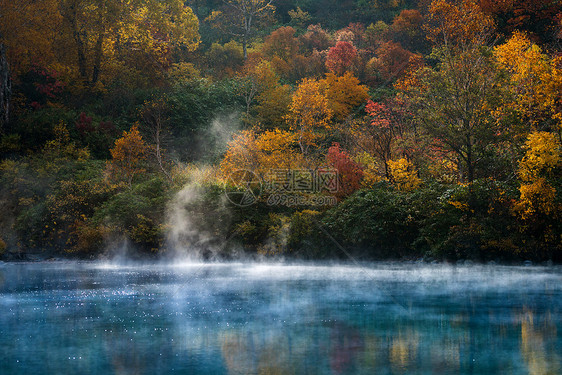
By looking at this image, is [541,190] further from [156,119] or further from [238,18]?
[238,18]

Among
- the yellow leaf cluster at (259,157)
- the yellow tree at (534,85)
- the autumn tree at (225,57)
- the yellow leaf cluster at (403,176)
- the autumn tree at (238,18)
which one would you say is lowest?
the yellow leaf cluster at (403,176)

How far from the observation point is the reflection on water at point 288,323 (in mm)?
8266

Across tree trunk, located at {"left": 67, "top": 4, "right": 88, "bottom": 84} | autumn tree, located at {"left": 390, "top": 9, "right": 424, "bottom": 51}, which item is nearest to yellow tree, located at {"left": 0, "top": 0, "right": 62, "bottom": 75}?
tree trunk, located at {"left": 67, "top": 4, "right": 88, "bottom": 84}

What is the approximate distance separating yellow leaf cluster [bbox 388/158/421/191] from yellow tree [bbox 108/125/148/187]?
1338cm


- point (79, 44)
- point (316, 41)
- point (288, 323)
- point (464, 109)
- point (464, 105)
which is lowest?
point (288, 323)

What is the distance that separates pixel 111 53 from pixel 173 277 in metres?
26.7

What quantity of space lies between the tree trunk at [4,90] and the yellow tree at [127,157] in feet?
21.7

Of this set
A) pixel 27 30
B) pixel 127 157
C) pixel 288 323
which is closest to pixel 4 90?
pixel 27 30

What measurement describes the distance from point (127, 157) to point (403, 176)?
1496 centimetres

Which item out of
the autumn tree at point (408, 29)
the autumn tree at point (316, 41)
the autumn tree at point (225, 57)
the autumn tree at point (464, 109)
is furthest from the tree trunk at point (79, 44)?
the autumn tree at point (408, 29)

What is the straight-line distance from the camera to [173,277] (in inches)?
767

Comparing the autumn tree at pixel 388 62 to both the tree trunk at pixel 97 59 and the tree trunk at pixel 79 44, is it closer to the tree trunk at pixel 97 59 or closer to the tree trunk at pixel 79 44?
the tree trunk at pixel 97 59

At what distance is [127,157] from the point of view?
31484 millimetres

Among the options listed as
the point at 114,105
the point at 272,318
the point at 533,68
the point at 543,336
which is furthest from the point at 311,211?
the point at 114,105
